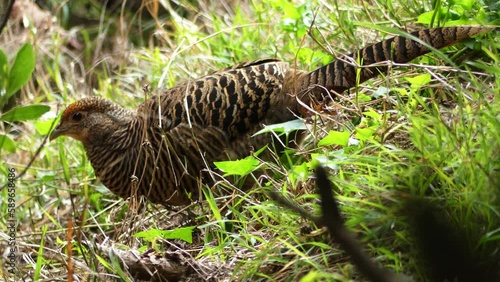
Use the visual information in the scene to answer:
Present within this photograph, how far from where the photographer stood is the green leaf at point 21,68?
123 inches

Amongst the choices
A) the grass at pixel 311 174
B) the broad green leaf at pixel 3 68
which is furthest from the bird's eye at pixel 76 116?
the broad green leaf at pixel 3 68

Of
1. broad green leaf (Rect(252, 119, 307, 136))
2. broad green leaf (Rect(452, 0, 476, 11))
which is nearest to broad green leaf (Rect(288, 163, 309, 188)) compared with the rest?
broad green leaf (Rect(252, 119, 307, 136))

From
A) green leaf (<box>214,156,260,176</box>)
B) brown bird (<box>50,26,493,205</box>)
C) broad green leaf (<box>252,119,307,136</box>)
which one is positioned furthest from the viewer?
brown bird (<box>50,26,493,205</box>)

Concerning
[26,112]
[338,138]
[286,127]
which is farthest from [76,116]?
[338,138]

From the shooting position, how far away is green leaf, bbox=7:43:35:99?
312 cm

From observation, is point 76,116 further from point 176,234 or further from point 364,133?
point 364,133

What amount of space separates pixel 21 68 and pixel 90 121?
2.41 ft

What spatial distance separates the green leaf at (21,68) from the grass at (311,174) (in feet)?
1.80

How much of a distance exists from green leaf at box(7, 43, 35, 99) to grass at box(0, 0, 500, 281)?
548 millimetres

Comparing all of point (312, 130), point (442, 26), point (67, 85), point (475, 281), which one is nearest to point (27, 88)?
point (67, 85)

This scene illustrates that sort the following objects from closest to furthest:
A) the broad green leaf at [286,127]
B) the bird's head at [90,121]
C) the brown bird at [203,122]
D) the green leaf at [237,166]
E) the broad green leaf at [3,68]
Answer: the green leaf at [237,166] < the broad green leaf at [286,127] < the broad green leaf at [3,68] < the brown bird at [203,122] < the bird's head at [90,121]

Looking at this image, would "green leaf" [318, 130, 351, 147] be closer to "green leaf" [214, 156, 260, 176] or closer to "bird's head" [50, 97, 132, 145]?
"green leaf" [214, 156, 260, 176]

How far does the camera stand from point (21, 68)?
313 cm

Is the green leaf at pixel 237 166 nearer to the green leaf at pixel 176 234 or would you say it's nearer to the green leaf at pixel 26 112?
the green leaf at pixel 176 234
